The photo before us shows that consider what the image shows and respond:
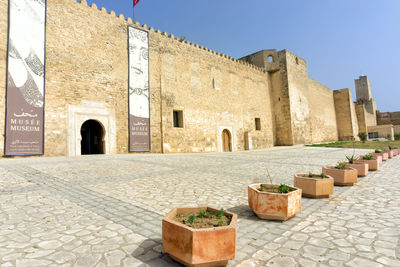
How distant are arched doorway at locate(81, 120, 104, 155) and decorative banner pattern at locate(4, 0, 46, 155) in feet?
10.1

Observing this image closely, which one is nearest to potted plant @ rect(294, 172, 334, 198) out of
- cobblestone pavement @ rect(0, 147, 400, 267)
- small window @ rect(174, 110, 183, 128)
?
cobblestone pavement @ rect(0, 147, 400, 267)

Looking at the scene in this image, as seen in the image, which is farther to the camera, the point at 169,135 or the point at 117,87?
the point at 169,135

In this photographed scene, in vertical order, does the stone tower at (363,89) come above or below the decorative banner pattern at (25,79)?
above

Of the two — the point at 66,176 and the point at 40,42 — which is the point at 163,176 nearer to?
the point at 66,176

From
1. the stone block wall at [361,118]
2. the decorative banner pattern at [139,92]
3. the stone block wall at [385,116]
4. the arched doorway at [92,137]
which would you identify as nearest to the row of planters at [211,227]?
the decorative banner pattern at [139,92]

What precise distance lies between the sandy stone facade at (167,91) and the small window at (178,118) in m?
0.10

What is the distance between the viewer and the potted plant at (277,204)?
111 inches

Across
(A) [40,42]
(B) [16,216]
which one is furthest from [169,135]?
(B) [16,216]

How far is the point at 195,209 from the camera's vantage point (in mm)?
2322

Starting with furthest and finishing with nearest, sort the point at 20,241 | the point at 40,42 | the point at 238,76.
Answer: the point at 238,76 < the point at 40,42 < the point at 20,241

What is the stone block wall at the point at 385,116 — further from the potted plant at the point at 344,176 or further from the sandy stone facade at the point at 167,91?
the potted plant at the point at 344,176

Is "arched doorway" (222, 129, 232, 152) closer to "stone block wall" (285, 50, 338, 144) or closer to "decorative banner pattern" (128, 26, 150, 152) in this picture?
"decorative banner pattern" (128, 26, 150, 152)

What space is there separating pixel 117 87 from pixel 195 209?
1199 centimetres

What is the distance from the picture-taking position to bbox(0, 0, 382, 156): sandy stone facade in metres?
11.0
